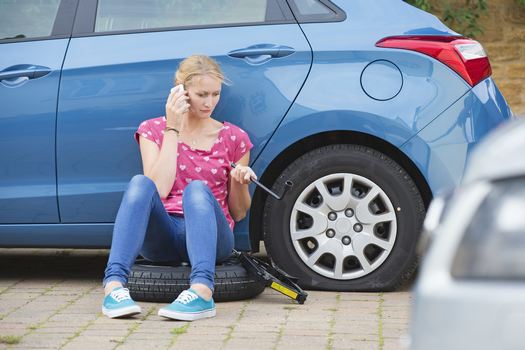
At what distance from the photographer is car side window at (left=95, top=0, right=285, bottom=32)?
224 inches

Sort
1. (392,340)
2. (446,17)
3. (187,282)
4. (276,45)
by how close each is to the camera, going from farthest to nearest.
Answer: (446,17) → (276,45) → (187,282) → (392,340)

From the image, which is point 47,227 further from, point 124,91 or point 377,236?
point 377,236

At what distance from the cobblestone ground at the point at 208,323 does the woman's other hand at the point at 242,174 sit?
580 mm

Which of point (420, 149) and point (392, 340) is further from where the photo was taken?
point (420, 149)

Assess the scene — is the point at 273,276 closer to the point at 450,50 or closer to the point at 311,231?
the point at 311,231

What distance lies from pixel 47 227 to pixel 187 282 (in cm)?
87

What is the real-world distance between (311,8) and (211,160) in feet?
2.96

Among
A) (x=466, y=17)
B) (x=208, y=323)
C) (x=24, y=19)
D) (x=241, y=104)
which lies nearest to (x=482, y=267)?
(x=208, y=323)

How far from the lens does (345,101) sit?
5539 mm

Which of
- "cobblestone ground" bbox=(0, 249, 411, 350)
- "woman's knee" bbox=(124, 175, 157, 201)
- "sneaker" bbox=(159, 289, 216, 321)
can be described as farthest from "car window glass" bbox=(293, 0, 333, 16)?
"sneaker" bbox=(159, 289, 216, 321)

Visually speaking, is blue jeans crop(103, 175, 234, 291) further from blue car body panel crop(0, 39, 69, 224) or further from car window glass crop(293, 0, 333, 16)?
car window glass crop(293, 0, 333, 16)

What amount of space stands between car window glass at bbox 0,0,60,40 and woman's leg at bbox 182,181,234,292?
1.24m

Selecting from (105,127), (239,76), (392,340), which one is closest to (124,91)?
(105,127)

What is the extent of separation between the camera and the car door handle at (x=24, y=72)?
565 cm
